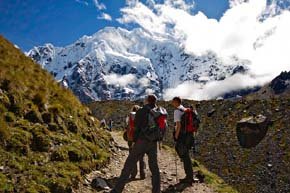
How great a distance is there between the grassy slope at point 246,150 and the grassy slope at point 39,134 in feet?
41.4

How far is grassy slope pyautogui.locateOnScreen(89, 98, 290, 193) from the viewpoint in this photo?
30.2 m

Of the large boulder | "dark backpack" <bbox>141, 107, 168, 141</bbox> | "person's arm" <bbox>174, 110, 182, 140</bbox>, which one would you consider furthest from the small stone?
the large boulder

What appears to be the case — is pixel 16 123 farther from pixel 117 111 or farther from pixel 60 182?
pixel 117 111

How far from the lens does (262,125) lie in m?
37.1

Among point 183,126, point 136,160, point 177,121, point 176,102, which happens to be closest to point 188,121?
point 183,126

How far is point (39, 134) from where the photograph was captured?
51.8 feet

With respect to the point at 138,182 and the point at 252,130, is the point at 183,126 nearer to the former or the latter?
the point at 138,182

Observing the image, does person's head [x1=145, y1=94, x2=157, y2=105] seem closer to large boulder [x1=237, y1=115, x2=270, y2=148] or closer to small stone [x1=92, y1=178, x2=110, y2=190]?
small stone [x1=92, y1=178, x2=110, y2=190]

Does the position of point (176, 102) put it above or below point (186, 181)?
above

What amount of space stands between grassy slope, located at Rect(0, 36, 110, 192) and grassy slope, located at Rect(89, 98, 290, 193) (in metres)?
12.6

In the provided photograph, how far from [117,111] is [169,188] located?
4344 centimetres

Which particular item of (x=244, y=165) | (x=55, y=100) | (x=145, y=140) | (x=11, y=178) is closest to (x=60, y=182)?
(x=11, y=178)

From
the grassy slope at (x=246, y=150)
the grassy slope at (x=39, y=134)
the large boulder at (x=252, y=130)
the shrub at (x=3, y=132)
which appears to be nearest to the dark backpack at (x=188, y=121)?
the grassy slope at (x=39, y=134)

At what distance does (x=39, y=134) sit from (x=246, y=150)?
23.0 meters
